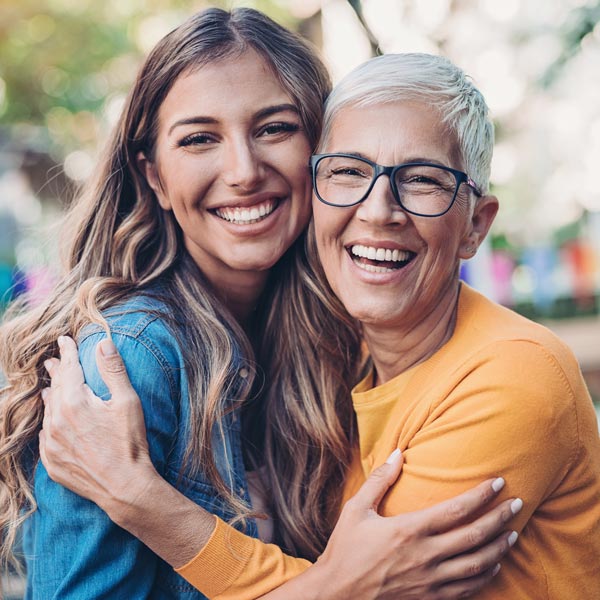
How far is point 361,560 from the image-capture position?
79.3 inches

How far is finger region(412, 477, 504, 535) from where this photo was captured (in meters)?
1.92

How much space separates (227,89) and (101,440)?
3.83ft

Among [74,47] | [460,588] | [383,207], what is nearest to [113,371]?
[383,207]

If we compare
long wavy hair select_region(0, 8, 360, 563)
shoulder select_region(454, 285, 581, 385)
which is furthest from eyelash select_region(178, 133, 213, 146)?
shoulder select_region(454, 285, 581, 385)

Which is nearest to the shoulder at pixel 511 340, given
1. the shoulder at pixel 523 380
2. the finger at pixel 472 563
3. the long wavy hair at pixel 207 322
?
the shoulder at pixel 523 380

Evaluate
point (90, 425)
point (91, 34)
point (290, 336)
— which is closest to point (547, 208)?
point (91, 34)

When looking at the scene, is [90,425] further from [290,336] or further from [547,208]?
[547,208]

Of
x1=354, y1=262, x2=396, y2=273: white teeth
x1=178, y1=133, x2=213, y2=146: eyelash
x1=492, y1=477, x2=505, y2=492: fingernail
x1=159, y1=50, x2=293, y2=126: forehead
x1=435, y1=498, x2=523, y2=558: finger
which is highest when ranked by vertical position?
x1=159, y1=50, x2=293, y2=126: forehead

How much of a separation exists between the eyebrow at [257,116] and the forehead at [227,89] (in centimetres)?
1

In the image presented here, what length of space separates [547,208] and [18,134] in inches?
358

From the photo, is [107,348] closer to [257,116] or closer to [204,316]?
[204,316]

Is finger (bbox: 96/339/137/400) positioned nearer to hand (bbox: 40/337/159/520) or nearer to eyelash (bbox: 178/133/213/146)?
hand (bbox: 40/337/159/520)

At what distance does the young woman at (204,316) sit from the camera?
7.43 feet

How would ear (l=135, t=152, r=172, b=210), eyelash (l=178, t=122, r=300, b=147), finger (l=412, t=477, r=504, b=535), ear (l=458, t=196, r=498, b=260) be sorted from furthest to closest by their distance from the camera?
ear (l=135, t=152, r=172, b=210) → eyelash (l=178, t=122, r=300, b=147) → ear (l=458, t=196, r=498, b=260) → finger (l=412, t=477, r=504, b=535)
